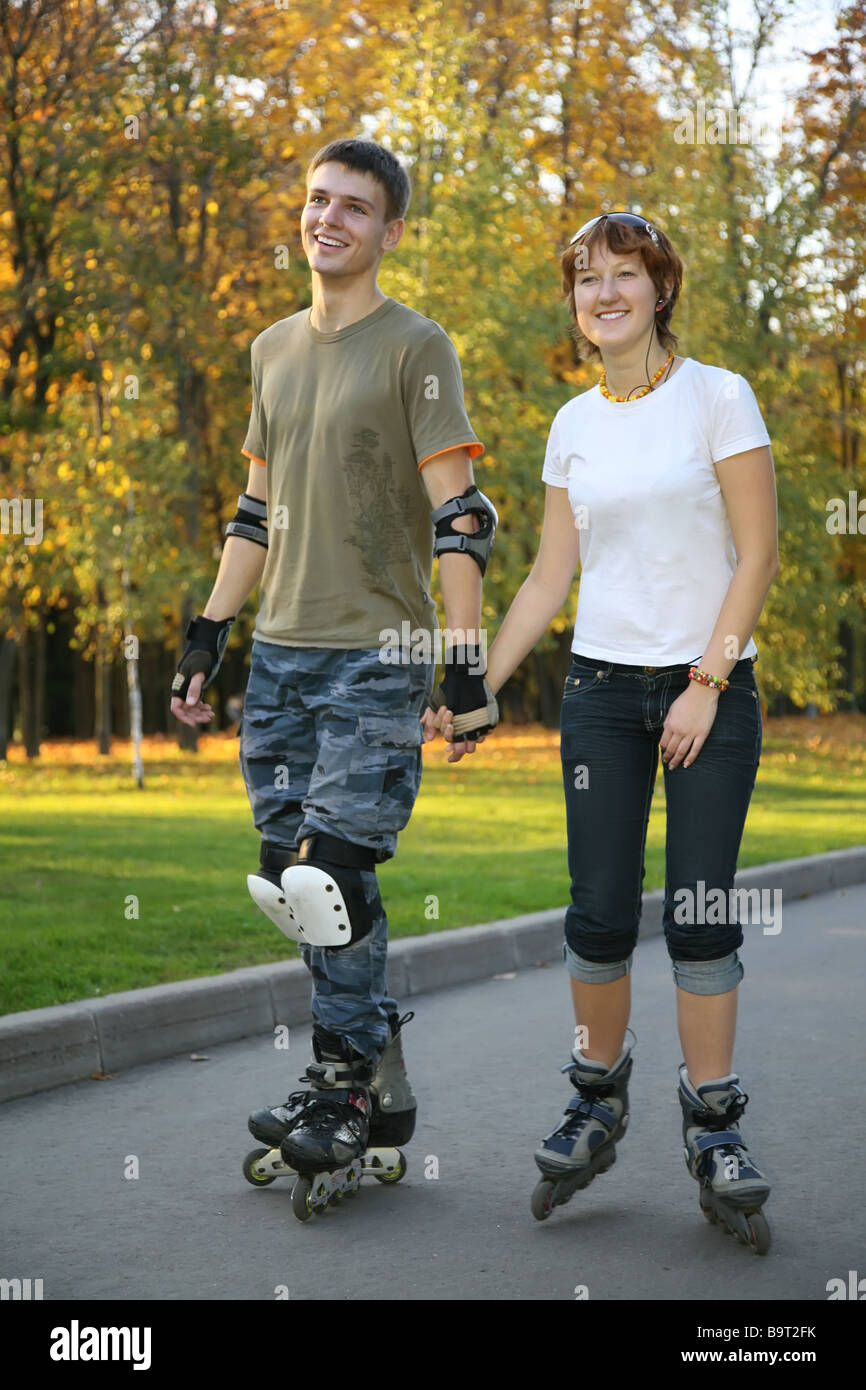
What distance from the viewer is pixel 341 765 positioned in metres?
3.66

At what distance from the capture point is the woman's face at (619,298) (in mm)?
3617

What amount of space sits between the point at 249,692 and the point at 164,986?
209 centimetres

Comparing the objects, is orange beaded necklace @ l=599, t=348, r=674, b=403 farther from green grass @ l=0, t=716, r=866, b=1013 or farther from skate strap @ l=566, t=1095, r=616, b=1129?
green grass @ l=0, t=716, r=866, b=1013

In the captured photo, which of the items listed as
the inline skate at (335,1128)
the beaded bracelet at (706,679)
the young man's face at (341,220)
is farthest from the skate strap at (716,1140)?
the young man's face at (341,220)

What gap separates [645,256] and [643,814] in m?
1.19

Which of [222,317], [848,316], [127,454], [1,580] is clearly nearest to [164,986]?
[127,454]

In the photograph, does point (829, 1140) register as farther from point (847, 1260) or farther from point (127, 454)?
point (127, 454)

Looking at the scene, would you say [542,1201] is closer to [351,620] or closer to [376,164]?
[351,620]

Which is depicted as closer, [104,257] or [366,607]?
[366,607]

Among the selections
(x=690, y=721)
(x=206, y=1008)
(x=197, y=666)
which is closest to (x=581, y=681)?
(x=690, y=721)

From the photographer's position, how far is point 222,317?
2239cm

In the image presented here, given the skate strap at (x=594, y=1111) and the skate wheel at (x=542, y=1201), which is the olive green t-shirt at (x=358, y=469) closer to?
the skate strap at (x=594, y=1111)

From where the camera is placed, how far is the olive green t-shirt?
12.2ft

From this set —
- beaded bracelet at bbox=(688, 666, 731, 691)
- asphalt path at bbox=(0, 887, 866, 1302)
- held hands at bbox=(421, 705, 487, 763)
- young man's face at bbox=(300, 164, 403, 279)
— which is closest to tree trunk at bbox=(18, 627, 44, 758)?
asphalt path at bbox=(0, 887, 866, 1302)
